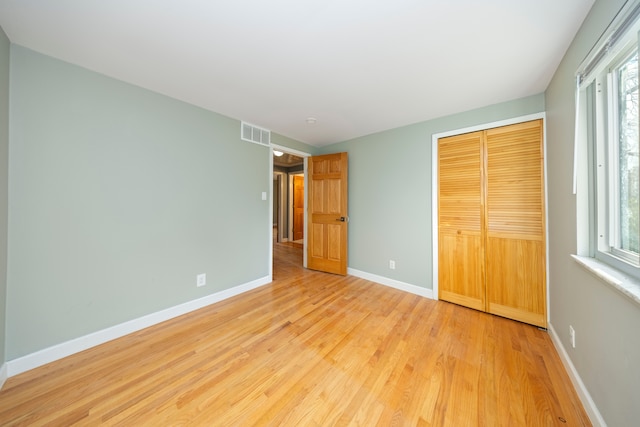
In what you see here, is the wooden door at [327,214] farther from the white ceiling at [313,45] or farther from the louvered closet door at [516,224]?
the louvered closet door at [516,224]

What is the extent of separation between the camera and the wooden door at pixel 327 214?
3.45m

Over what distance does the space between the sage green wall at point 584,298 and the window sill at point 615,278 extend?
0.20 ft

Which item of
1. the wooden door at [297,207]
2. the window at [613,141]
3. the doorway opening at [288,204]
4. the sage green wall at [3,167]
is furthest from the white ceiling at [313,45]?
the wooden door at [297,207]

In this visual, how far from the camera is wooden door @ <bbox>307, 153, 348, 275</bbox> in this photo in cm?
345

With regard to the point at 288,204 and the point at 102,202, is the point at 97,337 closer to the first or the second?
the point at 102,202

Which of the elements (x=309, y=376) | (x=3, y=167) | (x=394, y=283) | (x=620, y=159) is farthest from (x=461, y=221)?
(x=3, y=167)

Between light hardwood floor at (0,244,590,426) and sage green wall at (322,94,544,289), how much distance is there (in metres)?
0.85

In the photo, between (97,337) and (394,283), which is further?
(394,283)

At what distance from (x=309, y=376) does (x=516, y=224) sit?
2376 mm

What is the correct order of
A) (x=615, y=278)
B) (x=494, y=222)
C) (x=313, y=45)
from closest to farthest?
(x=615, y=278)
(x=313, y=45)
(x=494, y=222)

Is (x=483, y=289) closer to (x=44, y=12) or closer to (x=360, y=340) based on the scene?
(x=360, y=340)

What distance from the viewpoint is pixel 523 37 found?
140 cm

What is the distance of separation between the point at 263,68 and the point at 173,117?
1.17 meters

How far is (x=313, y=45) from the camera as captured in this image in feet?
4.82
